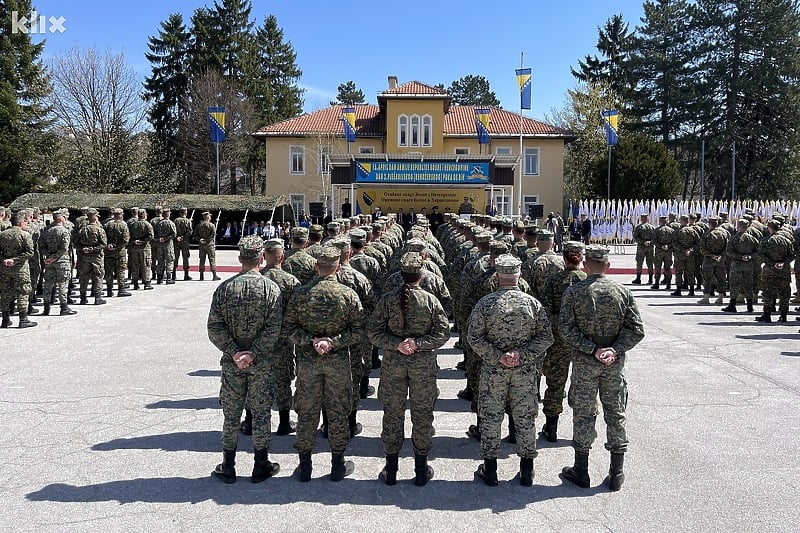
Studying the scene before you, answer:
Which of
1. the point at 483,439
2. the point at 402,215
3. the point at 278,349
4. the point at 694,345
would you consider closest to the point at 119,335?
the point at 278,349

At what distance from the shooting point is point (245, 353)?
16.4 feet

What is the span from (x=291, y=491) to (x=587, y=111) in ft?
171

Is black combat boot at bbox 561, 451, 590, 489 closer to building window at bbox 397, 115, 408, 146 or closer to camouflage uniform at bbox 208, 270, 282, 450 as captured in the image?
camouflage uniform at bbox 208, 270, 282, 450

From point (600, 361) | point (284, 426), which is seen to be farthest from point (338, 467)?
point (600, 361)

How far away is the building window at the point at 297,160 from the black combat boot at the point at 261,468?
41.9 meters

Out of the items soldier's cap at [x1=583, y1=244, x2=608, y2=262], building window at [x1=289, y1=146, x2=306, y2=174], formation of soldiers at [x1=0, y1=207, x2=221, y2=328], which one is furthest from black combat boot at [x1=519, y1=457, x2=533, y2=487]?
building window at [x1=289, y1=146, x2=306, y2=174]

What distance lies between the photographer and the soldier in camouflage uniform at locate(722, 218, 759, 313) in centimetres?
1276

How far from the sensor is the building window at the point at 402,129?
4309 centimetres

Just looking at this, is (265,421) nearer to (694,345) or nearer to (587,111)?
(694,345)

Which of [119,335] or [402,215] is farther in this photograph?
[402,215]

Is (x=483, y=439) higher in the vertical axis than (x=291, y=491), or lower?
higher

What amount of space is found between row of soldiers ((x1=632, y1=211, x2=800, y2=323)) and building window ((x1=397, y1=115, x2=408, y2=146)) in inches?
1070

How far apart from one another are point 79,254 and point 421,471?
10751 mm

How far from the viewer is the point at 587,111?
5225 centimetres
